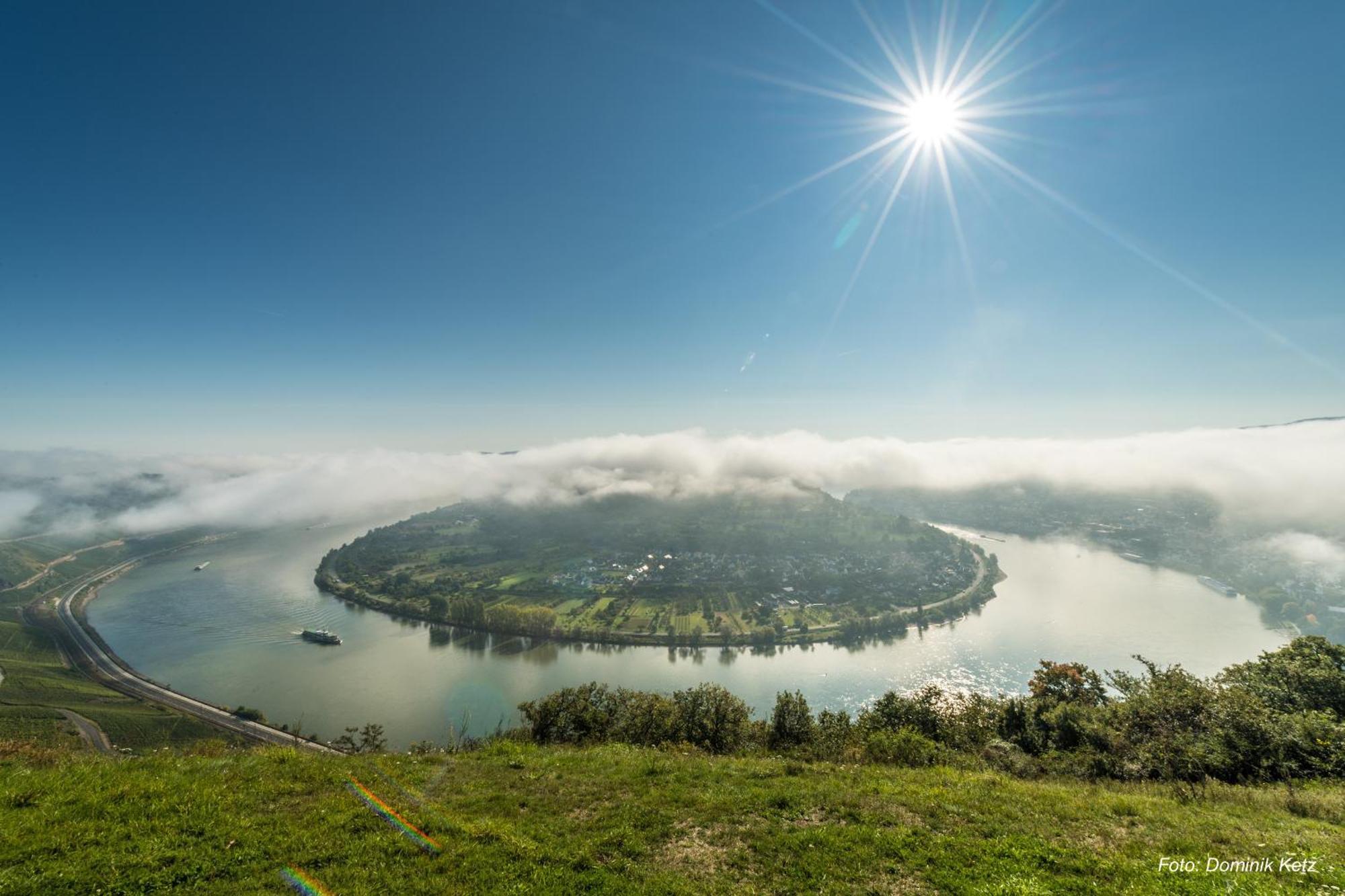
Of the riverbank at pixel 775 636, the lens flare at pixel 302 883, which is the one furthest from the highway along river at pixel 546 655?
the lens flare at pixel 302 883

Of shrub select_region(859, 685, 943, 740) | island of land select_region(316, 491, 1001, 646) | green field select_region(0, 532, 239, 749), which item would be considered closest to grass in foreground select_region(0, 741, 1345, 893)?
shrub select_region(859, 685, 943, 740)

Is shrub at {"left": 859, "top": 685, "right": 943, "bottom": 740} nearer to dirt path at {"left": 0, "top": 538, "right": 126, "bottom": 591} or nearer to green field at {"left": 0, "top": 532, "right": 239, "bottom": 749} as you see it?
green field at {"left": 0, "top": 532, "right": 239, "bottom": 749}

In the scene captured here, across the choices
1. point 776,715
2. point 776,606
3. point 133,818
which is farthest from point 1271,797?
point 776,606

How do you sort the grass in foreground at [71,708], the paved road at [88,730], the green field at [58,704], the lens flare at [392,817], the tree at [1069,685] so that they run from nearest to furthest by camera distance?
1. the lens flare at [392,817]
2. the tree at [1069,685]
3. the paved road at [88,730]
4. the green field at [58,704]
5. the grass in foreground at [71,708]

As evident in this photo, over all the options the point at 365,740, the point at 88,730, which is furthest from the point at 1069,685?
the point at 88,730

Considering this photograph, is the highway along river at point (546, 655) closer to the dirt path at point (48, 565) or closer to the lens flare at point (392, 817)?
the dirt path at point (48, 565)

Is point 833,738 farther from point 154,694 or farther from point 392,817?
point 154,694
